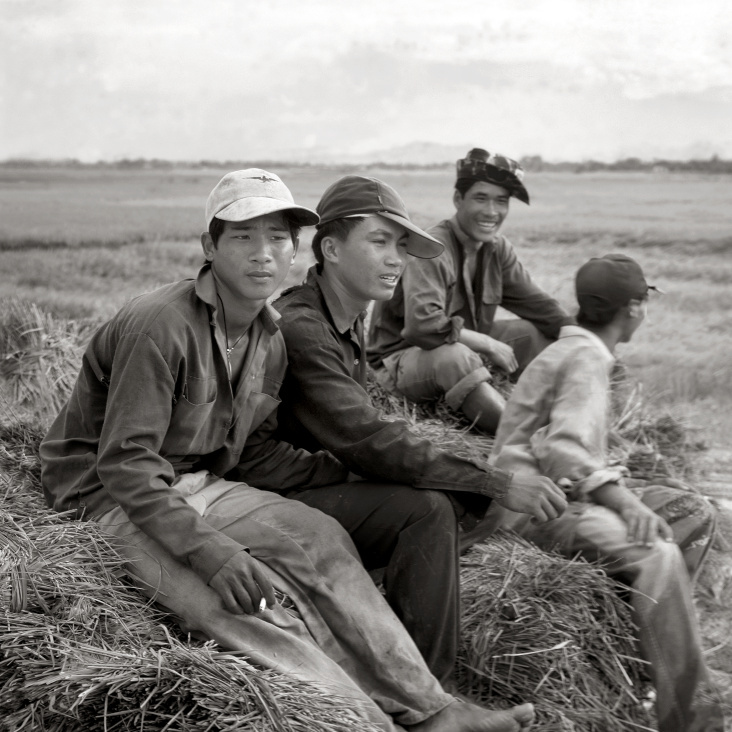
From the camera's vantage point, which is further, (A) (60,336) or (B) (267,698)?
(A) (60,336)

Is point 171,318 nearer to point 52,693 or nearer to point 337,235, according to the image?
point 337,235

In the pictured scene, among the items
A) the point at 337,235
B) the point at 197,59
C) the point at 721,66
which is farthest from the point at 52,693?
the point at 721,66

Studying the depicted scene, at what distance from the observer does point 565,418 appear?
2572 mm

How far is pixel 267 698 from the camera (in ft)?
5.86

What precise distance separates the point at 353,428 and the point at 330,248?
0.57m

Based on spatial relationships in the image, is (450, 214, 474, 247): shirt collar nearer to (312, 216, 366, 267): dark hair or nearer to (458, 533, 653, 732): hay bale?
(312, 216, 366, 267): dark hair

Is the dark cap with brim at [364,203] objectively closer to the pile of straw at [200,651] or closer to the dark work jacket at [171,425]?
the dark work jacket at [171,425]

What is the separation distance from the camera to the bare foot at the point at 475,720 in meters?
2.01

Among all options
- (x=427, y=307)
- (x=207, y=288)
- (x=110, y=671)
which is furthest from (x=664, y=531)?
(x=427, y=307)

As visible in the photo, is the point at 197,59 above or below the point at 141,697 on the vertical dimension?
above

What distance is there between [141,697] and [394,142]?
184 inches

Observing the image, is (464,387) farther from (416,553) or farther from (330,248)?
(416,553)

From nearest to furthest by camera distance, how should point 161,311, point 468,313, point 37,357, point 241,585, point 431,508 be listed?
1. point 241,585
2. point 161,311
3. point 431,508
4. point 37,357
5. point 468,313

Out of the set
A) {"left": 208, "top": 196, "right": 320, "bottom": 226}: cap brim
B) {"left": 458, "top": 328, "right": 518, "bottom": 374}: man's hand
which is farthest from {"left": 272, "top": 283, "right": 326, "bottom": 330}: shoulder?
{"left": 458, "top": 328, "right": 518, "bottom": 374}: man's hand
